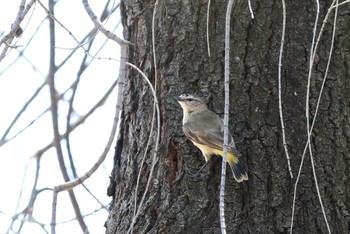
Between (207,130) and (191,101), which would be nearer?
(191,101)

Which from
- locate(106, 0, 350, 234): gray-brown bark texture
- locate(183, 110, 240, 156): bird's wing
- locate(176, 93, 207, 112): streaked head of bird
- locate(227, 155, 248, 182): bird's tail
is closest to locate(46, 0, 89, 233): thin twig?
locate(106, 0, 350, 234): gray-brown bark texture

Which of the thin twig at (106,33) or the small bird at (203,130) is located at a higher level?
the thin twig at (106,33)

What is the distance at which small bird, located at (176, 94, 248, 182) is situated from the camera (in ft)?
9.57

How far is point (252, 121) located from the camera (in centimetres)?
300

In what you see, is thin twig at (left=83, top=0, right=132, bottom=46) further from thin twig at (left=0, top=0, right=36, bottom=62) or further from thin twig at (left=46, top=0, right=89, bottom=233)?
thin twig at (left=46, top=0, right=89, bottom=233)

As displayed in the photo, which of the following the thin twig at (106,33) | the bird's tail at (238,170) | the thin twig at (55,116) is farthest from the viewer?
the thin twig at (55,116)

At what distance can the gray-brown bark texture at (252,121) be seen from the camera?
115 inches

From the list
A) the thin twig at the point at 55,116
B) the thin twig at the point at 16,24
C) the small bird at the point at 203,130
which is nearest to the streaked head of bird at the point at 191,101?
the small bird at the point at 203,130

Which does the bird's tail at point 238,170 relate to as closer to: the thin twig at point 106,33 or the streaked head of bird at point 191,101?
the streaked head of bird at point 191,101

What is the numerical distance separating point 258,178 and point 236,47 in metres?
0.61

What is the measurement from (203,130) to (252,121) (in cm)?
40

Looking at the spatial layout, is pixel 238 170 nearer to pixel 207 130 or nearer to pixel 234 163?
pixel 234 163

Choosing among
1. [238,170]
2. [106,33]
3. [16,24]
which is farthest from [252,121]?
[16,24]

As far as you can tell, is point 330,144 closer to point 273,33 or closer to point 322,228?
point 322,228
